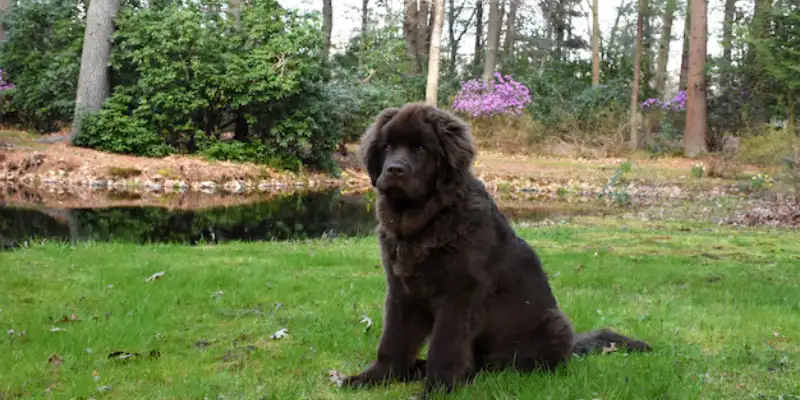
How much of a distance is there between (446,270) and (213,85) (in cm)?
2031

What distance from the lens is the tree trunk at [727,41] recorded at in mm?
28400

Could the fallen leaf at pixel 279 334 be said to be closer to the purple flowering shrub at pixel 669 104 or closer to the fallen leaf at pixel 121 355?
the fallen leaf at pixel 121 355

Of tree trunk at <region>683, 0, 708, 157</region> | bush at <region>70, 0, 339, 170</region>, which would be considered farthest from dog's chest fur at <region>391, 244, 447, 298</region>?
tree trunk at <region>683, 0, 708, 157</region>

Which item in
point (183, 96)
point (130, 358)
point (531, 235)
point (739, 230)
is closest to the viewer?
point (130, 358)

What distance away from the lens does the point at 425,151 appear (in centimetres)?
394

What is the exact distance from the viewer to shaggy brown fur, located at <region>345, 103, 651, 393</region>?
3.79 m

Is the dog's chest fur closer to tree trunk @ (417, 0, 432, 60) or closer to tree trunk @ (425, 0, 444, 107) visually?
tree trunk @ (425, 0, 444, 107)

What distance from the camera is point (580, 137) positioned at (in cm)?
2922

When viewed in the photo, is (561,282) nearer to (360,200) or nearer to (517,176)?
(360,200)

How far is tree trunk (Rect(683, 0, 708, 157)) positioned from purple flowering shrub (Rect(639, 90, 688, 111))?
345 cm

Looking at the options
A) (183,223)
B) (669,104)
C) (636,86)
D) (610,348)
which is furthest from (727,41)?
(610,348)

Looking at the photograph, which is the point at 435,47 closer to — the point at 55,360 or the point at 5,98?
the point at 5,98

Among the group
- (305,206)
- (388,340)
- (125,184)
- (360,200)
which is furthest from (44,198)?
(388,340)

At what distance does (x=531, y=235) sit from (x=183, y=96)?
14.5 metres
